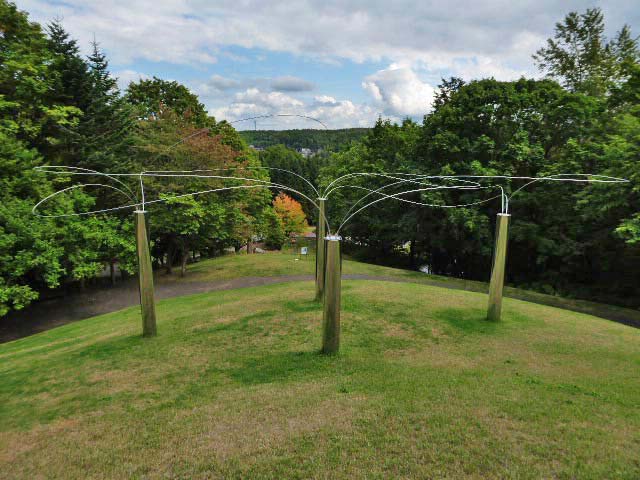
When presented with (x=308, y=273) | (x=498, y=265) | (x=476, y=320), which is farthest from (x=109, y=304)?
(x=498, y=265)

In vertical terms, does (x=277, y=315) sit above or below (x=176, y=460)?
below

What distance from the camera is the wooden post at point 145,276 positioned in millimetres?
11781

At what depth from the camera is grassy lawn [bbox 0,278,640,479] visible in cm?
555

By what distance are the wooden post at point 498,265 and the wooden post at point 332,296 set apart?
612cm

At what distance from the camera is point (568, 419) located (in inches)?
257

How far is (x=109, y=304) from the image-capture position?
2294 cm

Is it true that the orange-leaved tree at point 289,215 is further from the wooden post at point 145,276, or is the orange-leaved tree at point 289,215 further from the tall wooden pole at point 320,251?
the wooden post at point 145,276

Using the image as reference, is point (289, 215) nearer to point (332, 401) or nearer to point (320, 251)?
point (320, 251)

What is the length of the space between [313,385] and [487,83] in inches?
1066

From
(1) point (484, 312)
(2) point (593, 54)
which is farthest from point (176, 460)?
(2) point (593, 54)

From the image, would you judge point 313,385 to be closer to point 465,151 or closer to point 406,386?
point 406,386

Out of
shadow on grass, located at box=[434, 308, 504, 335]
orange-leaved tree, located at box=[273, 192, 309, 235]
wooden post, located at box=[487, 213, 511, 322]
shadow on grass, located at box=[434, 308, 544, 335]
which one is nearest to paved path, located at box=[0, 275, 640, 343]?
shadow on grass, located at box=[434, 308, 544, 335]

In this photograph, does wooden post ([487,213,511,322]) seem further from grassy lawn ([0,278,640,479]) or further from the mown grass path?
the mown grass path

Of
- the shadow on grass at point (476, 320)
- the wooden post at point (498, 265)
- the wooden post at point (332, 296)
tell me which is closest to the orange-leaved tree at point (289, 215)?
the shadow on grass at point (476, 320)
